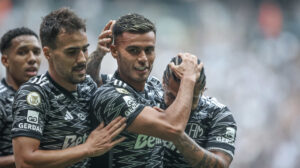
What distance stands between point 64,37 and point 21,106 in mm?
622

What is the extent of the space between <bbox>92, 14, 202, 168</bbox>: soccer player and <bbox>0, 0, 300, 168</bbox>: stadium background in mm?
8469

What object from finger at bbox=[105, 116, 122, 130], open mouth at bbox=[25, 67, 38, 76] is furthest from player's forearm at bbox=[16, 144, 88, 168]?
open mouth at bbox=[25, 67, 38, 76]

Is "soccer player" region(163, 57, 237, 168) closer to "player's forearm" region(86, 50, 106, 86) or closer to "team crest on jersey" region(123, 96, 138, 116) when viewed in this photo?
"team crest on jersey" region(123, 96, 138, 116)

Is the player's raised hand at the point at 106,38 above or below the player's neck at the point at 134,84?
above

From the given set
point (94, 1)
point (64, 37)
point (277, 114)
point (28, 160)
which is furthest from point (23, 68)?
point (277, 114)

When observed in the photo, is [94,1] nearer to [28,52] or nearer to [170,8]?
[170,8]

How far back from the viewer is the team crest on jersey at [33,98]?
3582 millimetres

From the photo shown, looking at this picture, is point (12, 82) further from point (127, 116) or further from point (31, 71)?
point (127, 116)

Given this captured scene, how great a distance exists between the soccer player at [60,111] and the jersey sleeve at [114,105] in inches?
2.4

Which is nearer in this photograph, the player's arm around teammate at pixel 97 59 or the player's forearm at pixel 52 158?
the player's forearm at pixel 52 158

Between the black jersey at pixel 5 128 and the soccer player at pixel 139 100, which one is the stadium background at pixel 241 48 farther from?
the soccer player at pixel 139 100

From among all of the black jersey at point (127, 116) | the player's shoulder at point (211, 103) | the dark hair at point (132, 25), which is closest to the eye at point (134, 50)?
the dark hair at point (132, 25)

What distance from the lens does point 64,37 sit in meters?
3.84

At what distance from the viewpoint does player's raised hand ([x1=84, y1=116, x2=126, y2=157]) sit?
11.7 feet
